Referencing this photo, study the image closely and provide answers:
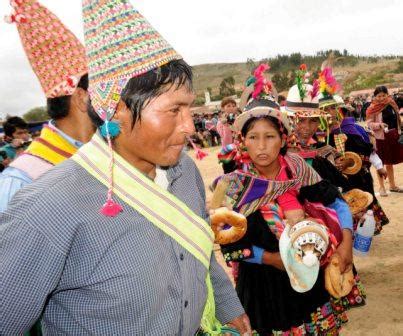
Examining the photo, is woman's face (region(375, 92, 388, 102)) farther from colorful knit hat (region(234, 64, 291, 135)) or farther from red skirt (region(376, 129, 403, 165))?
colorful knit hat (region(234, 64, 291, 135))

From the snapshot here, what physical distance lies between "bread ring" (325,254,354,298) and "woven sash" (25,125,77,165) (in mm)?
1631

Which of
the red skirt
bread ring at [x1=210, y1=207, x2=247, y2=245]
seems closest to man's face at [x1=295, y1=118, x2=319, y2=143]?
bread ring at [x1=210, y1=207, x2=247, y2=245]

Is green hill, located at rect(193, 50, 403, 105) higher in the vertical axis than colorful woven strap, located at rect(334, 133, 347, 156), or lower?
lower

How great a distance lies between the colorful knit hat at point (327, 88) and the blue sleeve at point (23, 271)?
11.9 ft

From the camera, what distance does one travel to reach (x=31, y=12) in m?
1.95

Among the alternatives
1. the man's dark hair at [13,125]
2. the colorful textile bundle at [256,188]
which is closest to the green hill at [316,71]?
the colorful textile bundle at [256,188]

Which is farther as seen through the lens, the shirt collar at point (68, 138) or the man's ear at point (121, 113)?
the shirt collar at point (68, 138)

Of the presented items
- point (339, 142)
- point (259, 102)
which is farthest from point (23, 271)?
point (339, 142)

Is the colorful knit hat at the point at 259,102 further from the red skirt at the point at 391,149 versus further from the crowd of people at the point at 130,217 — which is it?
the red skirt at the point at 391,149

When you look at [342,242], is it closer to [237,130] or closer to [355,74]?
[237,130]

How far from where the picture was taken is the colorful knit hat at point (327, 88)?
405cm

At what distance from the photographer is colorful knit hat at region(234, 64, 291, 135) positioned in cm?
246

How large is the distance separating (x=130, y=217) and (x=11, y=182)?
0.86 meters

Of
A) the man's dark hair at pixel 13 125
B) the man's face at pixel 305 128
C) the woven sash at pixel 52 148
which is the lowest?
the man's dark hair at pixel 13 125
